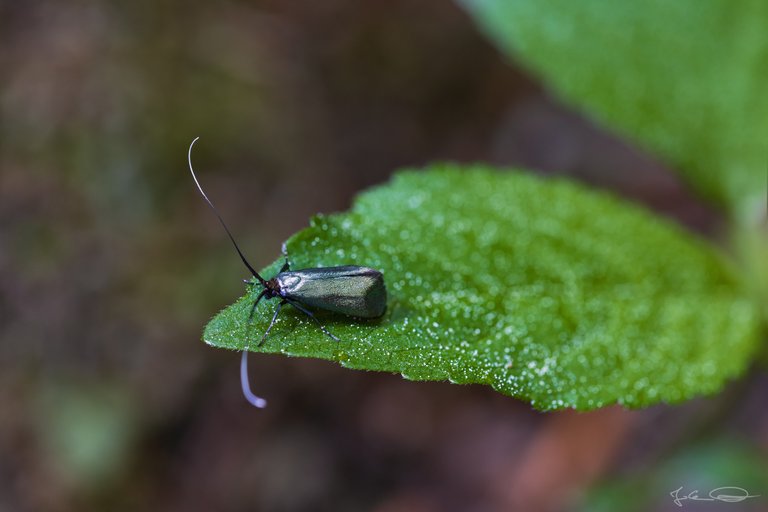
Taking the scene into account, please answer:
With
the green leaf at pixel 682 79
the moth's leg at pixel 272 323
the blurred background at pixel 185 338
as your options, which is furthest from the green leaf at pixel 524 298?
the blurred background at pixel 185 338

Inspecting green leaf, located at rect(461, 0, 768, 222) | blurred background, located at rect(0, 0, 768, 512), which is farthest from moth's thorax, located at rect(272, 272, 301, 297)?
blurred background, located at rect(0, 0, 768, 512)

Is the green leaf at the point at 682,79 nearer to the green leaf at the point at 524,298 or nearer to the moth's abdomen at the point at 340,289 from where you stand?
the green leaf at the point at 524,298

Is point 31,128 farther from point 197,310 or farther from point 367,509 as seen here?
point 367,509

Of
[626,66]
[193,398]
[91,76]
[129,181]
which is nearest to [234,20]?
[91,76]

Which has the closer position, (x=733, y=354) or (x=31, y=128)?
(x=733, y=354)

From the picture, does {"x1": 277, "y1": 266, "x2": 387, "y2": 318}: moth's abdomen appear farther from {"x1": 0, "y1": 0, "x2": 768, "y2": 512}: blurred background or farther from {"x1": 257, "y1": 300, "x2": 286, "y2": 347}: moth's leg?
{"x1": 0, "y1": 0, "x2": 768, "y2": 512}: blurred background

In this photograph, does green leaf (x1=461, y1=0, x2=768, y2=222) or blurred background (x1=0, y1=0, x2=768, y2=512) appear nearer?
green leaf (x1=461, y1=0, x2=768, y2=222)
